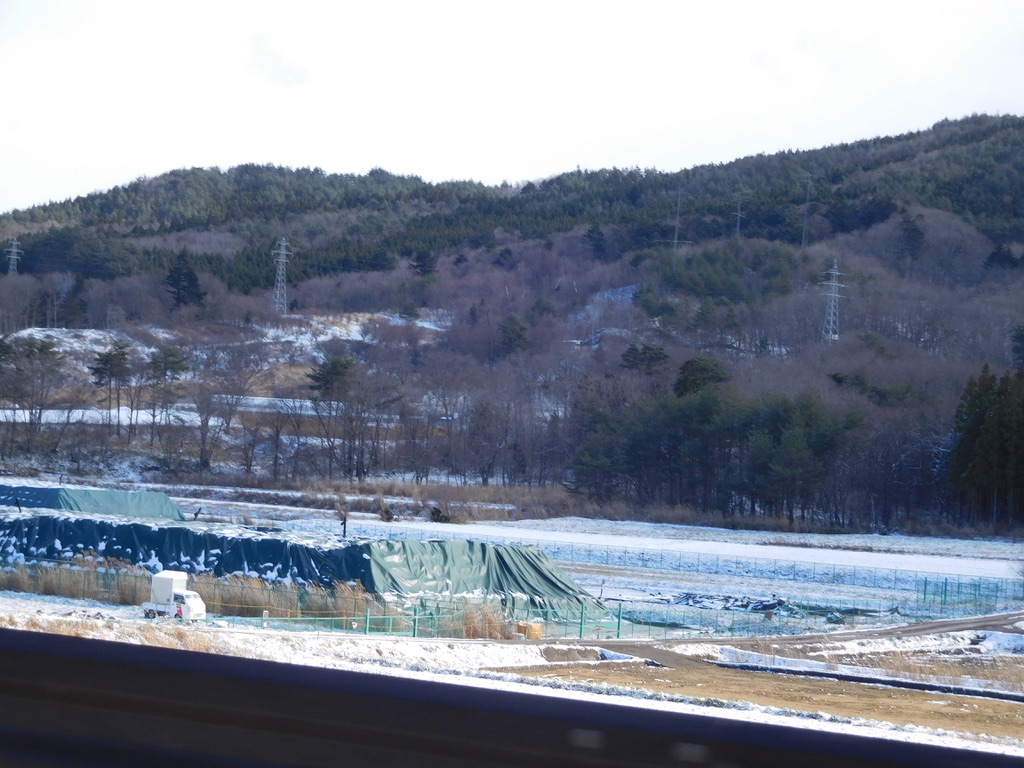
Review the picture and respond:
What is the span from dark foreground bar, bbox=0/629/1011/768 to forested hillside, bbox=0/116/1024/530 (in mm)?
39634

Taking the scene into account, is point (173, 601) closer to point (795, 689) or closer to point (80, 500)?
point (795, 689)

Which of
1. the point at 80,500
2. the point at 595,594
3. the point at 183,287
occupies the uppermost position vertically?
the point at 183,287

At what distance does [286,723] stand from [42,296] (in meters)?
89.8

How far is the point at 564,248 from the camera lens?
365ft

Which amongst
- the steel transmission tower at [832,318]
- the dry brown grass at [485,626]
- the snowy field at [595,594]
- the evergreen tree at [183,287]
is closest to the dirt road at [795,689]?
the snowy field at [595,594]

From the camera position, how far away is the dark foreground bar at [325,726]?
2371mm

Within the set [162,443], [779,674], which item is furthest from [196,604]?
[162,443]

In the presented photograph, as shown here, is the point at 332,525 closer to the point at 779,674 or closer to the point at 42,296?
the point at 779,674

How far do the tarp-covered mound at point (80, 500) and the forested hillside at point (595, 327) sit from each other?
69.5 ft

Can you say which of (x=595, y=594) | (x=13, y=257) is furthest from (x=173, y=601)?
(x=13, y=257)

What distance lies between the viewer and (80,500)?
28.0 m

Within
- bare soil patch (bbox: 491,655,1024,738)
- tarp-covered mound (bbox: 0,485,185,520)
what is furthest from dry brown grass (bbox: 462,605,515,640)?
tarp-covered mound (bbox: 0,485,185,520)

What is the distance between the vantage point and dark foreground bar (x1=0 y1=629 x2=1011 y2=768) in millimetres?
2371

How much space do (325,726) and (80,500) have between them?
28206 millimetres
